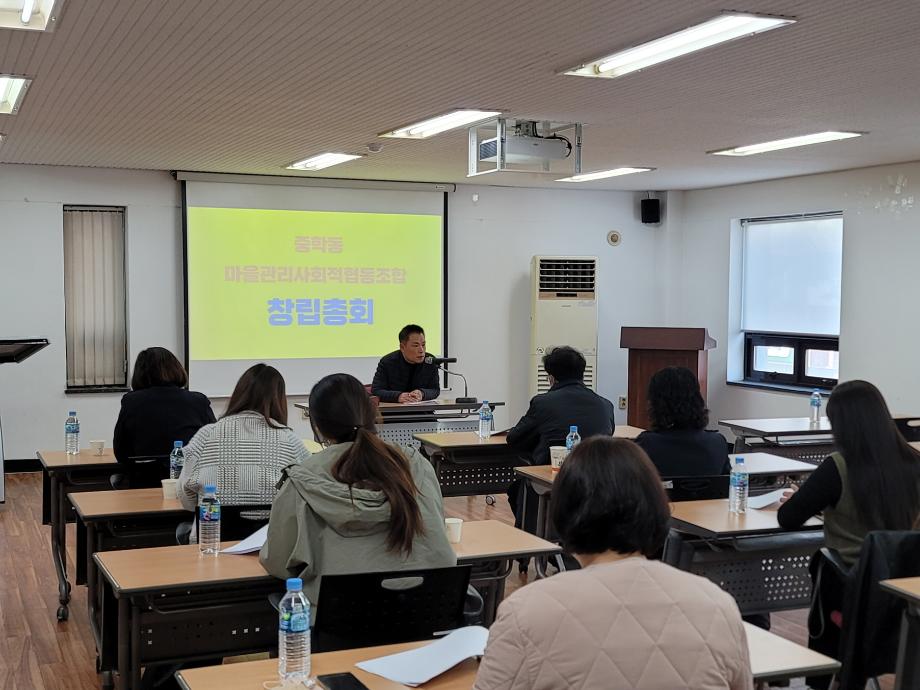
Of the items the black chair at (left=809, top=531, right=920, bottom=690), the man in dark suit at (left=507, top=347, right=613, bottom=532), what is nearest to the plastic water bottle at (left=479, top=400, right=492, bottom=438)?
the man in dark suit at (left=507, top=347, right=613, bottom=532)

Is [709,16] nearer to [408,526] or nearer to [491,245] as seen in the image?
A: [408,526]

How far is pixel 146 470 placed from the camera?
5023 mm

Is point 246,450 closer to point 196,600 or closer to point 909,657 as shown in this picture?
point 196,600

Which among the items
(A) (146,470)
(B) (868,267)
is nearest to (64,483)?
(A) (146,470)

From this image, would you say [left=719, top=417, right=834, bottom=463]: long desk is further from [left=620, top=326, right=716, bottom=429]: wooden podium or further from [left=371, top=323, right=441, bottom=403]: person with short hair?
[left=620, top=326, right=716, bottom=429]: wooden podium

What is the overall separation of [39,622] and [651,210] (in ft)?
26.3

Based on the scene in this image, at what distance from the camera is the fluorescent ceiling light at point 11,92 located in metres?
5.34

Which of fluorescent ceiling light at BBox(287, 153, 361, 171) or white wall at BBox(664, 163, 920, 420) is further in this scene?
white wall at BBox(664, 163, 920, 420)

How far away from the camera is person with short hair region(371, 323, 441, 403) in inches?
299

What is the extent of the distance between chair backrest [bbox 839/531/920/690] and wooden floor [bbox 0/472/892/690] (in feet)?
2.22

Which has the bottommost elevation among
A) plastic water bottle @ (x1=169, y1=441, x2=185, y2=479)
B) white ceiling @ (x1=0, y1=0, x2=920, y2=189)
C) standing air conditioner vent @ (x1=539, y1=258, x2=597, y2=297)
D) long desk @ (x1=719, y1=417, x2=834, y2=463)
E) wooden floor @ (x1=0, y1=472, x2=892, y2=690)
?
wooden floor @ (x1=0, y1=472, x2=892, y2=690)

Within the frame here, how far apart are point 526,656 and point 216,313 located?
8.36 metres

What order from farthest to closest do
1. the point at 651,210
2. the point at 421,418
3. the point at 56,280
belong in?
1. the point at 651,210
2. the point at 56,280
3. the point at 421,418

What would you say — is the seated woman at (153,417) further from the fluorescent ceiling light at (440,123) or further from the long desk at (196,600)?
the fluorescent ceiling light at (440,123)
